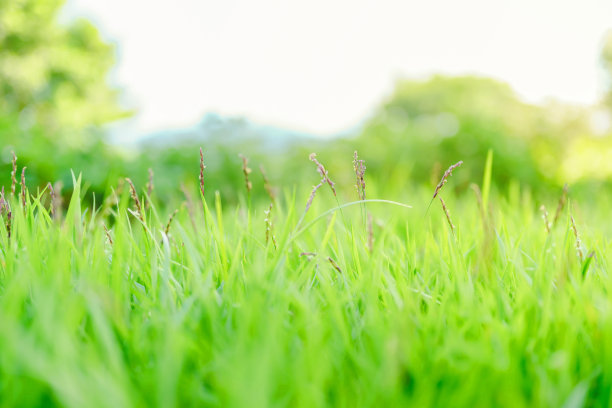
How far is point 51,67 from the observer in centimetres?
1645

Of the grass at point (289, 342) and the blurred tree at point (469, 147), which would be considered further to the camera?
the blurred tree at point (469, 147)

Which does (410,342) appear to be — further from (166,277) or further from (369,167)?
(369,167)

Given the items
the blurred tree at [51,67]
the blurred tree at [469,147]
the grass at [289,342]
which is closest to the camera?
the grass at [289,342]

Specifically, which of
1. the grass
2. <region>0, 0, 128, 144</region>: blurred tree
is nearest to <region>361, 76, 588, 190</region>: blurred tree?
the grass

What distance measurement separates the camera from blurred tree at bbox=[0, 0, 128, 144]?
14.5 meters

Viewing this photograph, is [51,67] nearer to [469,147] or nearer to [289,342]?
[469,147]

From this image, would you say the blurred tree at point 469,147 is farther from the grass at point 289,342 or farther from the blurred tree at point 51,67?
the blurred tree at point 51,67

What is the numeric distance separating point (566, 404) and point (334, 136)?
586 centimetres

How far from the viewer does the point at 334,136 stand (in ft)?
21.0

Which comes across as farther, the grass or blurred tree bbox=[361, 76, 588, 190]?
blurred tree bbox=[361, 76, 588, 190]

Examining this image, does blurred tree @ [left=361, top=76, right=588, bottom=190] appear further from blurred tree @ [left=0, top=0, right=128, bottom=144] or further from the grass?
blurred tree @ [left=0, top=0, right=128, bottom=144]

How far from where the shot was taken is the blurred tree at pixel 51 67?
14.5 m

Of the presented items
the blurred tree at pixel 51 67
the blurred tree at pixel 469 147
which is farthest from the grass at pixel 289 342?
the blurred tree at pixel 51 67

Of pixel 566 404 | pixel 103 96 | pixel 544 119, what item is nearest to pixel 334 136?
pixel 544 119
